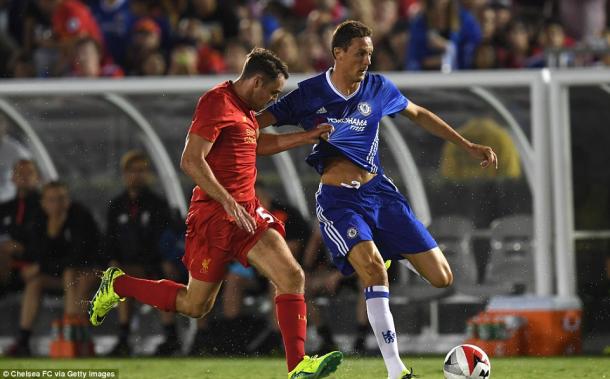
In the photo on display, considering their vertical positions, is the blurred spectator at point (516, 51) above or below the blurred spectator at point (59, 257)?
above

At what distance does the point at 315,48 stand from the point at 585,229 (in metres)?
3.37

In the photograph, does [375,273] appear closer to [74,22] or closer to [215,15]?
[74,22]

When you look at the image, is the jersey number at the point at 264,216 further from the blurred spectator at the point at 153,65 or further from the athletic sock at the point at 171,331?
the blurred spectator at the point at 153,65

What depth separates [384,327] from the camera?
841 cm

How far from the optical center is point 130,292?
30.0ft

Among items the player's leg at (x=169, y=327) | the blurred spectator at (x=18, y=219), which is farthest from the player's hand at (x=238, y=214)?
the blurred spectator at (x=18, y=219)

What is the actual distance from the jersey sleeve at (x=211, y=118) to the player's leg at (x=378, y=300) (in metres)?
1.16

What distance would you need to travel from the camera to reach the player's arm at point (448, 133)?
9242 millimetres

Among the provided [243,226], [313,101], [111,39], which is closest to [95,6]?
[111,39]

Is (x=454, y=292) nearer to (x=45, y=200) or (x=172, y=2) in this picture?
(x=45, y=200)

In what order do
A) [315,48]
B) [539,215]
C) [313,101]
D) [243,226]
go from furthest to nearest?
[315,48], [539,215], [313,101], [243,226]

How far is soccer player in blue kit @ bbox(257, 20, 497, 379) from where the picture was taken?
8914 mm

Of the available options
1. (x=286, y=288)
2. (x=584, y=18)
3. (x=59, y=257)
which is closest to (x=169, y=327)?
(x=59, y=257)

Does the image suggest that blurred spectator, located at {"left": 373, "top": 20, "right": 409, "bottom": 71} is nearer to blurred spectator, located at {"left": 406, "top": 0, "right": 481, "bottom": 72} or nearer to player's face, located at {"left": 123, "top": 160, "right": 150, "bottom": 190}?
blurred spectator, located at {"left": 406, "top": 0, "right": 481, "bottom": 72}
